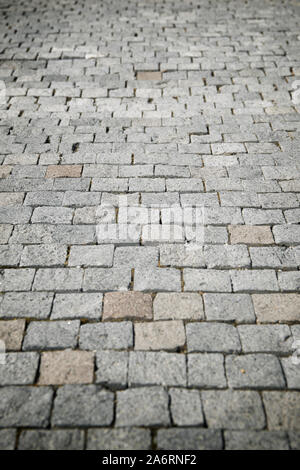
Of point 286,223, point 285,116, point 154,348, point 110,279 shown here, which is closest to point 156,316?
point 154,348

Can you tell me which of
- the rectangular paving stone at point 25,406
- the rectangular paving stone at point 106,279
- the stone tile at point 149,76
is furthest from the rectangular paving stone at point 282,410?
the stone tile at point 149,76

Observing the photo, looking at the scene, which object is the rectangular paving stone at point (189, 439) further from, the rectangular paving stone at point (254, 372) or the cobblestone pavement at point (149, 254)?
the rectangular paving stone at point (254, 372)

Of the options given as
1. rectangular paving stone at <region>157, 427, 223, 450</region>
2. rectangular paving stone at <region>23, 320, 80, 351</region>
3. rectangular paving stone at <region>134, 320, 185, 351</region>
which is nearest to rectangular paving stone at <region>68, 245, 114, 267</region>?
rectangular paving stone at <region>23, 320, 80, 351</region>

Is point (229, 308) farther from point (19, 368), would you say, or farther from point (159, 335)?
point (19, 368)

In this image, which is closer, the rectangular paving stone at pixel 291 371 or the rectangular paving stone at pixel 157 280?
the rectangular paving stone at pixel 291 371

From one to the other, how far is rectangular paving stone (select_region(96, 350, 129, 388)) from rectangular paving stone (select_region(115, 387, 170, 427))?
0.08m

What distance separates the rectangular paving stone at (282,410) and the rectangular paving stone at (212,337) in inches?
15.7

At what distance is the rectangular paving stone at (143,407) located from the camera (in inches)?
83.4

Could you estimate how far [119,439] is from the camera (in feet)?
6.74

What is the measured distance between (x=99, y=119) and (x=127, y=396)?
3994 millimetres

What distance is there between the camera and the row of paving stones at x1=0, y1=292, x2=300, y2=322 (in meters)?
2.64

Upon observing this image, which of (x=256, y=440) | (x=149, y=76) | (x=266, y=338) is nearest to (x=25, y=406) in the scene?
(x=256, y=440)

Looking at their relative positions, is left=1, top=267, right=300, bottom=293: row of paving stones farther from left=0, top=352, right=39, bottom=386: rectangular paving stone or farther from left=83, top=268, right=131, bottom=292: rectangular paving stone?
left=0, top=352, right=39, bottom=386: rectangular paving stone

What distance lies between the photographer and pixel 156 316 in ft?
8.69
